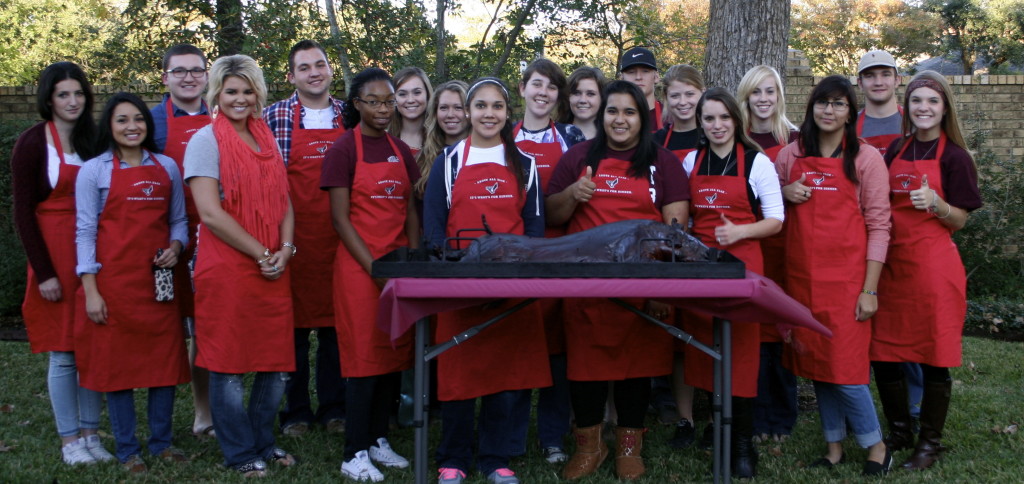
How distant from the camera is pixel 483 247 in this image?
3.40 m

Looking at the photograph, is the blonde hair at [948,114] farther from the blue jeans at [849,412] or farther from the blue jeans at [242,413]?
the blue jeans at [242,413]

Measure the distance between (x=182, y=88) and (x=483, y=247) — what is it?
86.5 inches

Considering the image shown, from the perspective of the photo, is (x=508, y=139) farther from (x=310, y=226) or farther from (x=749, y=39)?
(x=749, y=39)

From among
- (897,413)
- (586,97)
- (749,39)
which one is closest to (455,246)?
(586,97)

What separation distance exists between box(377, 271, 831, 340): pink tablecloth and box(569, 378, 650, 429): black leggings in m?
0.88

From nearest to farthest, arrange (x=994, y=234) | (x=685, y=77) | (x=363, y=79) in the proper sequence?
(x=363, y=79)
(x=685, y=77)
(x=994, y=234)

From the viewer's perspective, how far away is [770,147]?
15.5 feet

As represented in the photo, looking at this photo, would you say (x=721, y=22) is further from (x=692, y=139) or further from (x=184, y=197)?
(x=184, y=197)

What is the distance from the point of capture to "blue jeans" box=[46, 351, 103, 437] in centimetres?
424

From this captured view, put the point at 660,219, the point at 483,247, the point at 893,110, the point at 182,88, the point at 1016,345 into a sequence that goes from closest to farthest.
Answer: the point at 483,247 < the point at 660,219 < the point at 182,88 < the point at 893,110 < the point at 1016,345

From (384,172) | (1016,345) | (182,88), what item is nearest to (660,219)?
(384,172)

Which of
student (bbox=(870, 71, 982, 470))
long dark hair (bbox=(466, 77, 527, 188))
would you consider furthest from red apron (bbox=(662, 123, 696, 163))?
student (bbox=(870, 71, 982, 470))

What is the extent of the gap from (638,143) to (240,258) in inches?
74.2

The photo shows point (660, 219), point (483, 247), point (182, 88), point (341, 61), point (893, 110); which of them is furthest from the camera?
point (341, 61)
